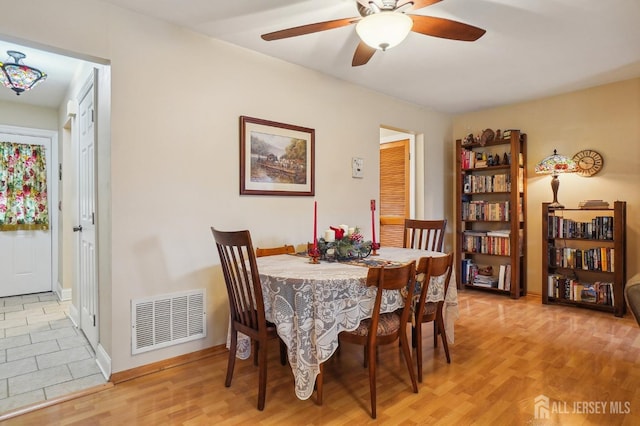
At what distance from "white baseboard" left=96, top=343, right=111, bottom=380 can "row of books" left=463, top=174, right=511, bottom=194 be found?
4.12 meters

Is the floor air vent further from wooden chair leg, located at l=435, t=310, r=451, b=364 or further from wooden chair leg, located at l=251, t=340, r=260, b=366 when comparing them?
wooden chair leg, located at l=435, t=310, r=451, b=364

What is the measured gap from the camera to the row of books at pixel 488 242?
4.23m

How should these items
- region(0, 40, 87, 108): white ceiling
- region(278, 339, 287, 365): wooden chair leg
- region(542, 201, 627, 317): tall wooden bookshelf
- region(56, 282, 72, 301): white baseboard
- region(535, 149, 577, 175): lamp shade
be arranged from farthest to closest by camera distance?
region(56, 282, 72, 301): white baseboard → region(535, 149, 577, 175): lamp shade → region(542, 201, 627, 317): tall wooden bookshelf → region(0, 40, 87, 108): white ceiling → region(278, 339, 287, 365): wooden chair leg

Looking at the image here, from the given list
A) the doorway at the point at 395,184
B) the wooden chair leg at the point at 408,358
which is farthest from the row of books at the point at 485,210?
the wooden chair leg at the point at 408,358

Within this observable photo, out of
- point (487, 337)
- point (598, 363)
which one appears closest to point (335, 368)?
point (487, 337)

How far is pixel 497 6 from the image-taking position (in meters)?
2.25

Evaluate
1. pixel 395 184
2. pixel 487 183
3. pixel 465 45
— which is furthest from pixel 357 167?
pixel 487 183

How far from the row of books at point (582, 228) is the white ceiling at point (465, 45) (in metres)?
1.41

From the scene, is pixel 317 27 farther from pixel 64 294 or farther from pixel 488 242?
pixel 64 294

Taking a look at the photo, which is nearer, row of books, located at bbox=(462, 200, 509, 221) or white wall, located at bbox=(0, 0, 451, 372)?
white wall, located at bbox=(0, 0, 451, 372)

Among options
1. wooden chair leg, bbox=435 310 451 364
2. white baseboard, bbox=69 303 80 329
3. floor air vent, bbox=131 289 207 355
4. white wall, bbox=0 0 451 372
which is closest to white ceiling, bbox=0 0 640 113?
white wall, bbox=0 0 451 372

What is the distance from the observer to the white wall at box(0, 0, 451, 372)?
7.27 ft

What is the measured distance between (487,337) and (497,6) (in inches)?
95.0

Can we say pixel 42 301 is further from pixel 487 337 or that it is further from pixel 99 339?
pixel 487 337
